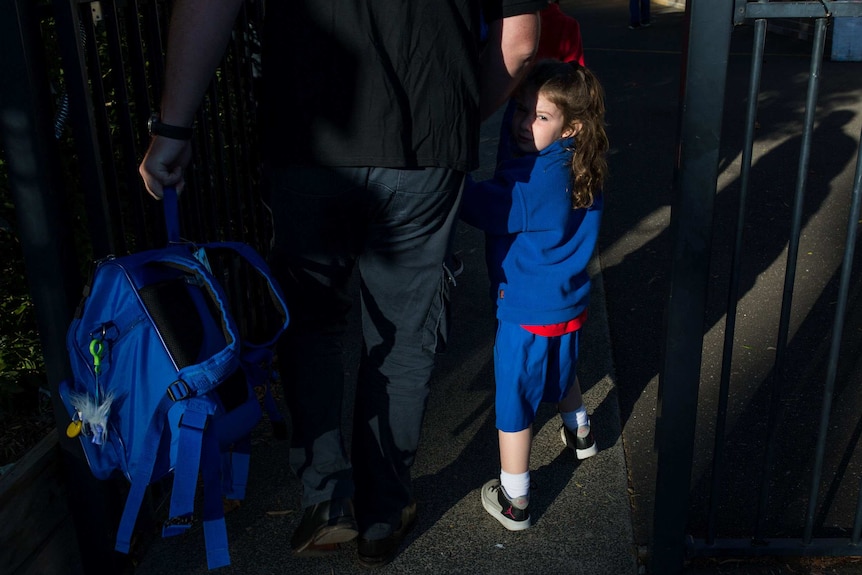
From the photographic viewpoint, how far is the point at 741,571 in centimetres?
286

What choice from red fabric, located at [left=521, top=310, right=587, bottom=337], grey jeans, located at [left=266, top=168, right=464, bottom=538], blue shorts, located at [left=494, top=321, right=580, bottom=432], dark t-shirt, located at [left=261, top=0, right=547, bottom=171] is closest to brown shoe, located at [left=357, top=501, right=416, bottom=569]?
grey jeans, located at [left=266, top=168, right=464, bottom=538]

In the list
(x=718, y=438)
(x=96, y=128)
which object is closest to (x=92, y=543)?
(x=96, y=128)

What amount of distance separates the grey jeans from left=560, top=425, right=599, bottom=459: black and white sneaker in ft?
2.58

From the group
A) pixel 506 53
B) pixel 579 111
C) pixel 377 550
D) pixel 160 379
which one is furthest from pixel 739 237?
pixel 160 379

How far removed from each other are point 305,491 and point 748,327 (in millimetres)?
2566

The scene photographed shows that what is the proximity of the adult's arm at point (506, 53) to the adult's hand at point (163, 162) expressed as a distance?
77cm

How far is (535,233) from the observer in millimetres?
2891

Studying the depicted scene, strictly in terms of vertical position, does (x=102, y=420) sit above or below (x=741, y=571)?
above

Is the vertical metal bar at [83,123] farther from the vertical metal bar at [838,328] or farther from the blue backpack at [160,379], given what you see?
the vertical metal bar at [838,328]

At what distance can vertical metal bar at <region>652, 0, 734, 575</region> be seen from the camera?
233 centimetres

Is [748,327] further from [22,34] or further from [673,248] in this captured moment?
[22,34]

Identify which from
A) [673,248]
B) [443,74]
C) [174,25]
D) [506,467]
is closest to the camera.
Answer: [174,25]

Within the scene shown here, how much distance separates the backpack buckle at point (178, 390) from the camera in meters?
2.22

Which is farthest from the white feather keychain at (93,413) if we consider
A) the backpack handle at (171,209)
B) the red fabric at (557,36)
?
the red fabric at (557,36)
